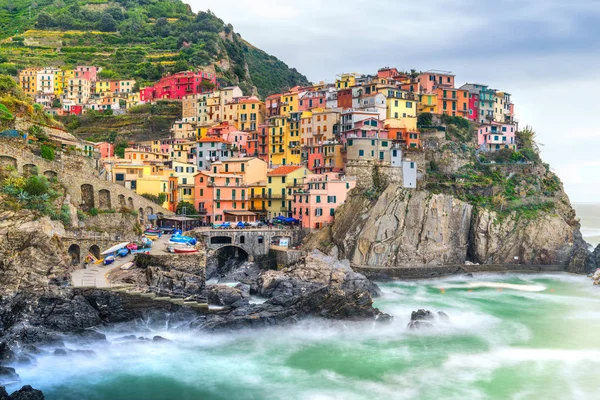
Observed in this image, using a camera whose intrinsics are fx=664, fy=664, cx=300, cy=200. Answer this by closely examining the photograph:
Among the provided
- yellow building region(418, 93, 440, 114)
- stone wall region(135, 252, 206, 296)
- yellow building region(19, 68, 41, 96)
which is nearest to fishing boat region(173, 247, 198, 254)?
stone wall region(135, 252, 206, 296)

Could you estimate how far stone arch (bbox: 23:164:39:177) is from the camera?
134ft

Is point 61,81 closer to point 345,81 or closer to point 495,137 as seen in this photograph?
point 345,81

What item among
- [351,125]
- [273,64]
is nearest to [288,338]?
[351,125]

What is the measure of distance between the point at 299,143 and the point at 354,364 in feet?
123

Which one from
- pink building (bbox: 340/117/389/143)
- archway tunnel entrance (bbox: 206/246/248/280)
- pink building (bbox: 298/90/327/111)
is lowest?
archway tunnel entrance (bbox: 206/246/248/280)

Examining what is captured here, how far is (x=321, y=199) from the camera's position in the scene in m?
54.5

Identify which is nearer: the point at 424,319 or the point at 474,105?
the point at 424,319

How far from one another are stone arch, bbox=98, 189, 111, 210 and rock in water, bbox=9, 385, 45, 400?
23.7 meters

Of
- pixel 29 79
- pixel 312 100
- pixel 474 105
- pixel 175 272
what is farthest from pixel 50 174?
pixel 29 79

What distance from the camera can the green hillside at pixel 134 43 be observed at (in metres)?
101

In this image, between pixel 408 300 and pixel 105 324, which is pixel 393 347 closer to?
pixel 408 300

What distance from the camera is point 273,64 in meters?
136

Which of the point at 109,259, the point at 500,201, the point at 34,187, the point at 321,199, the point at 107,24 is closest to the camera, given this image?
the point at 34,187

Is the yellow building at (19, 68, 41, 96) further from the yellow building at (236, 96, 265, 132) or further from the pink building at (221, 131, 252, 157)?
A: the pink building at (221, 131, 252, 157)
